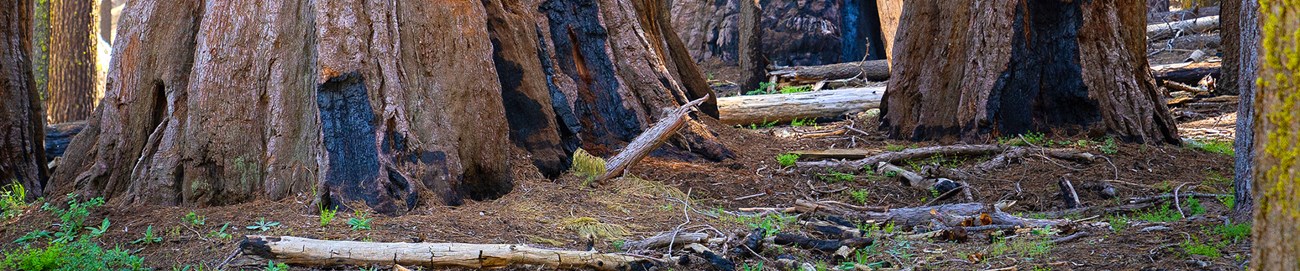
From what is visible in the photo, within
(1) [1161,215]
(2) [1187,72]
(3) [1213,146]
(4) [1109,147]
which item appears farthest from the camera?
(2) [1187,72]

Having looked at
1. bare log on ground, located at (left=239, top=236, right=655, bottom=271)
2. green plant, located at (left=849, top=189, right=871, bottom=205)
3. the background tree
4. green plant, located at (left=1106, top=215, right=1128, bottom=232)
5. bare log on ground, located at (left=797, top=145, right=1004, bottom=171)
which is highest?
the background tree

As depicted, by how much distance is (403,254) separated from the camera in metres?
4.72

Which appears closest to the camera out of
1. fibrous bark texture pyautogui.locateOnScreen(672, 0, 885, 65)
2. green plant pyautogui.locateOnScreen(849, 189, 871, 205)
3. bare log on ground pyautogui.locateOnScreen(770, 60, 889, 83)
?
green plant pyautogui.locateOnScreen(849, 189, 871, 205)

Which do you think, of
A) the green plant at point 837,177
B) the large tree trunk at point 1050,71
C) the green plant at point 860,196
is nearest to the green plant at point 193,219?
the green plant at point 860,196

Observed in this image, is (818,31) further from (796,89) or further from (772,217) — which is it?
(772,217)

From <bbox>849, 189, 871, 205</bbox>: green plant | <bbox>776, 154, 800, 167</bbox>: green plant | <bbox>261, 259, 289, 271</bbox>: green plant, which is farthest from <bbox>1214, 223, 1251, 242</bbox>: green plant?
<bbox>261, 259, 289, 271</bbox>: green plant

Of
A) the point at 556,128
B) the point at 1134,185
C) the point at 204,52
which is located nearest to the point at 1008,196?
the point at 1134,185

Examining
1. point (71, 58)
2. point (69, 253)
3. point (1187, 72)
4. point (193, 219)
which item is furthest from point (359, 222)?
point (1187, 72)

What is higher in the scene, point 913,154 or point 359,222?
point 359,222

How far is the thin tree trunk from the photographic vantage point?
14.9 metres

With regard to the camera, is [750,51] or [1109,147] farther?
[750,51]

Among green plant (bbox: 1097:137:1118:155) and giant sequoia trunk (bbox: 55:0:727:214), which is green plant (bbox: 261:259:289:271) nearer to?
giant sequoia trunk (bbox: 55:0:727:214)

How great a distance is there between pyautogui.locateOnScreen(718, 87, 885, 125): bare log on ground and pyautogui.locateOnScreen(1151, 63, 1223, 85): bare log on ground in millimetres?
3952

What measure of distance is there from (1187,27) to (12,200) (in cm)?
1714
